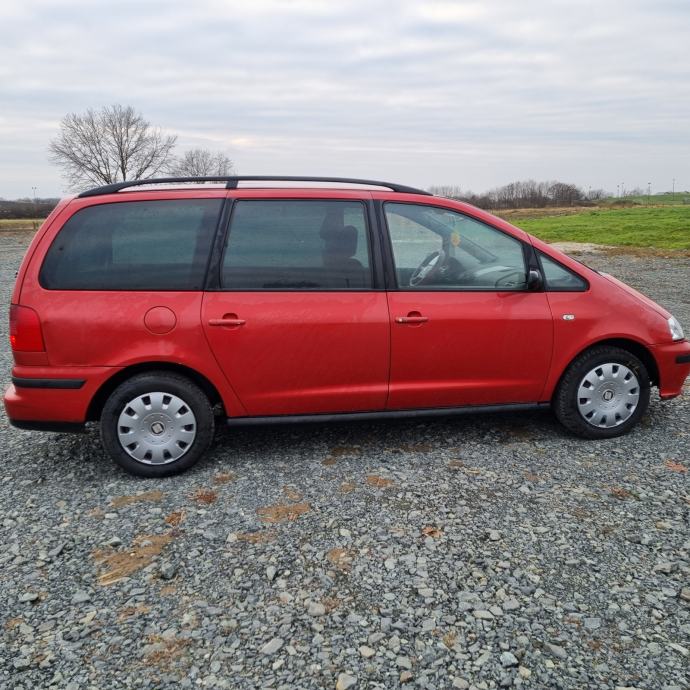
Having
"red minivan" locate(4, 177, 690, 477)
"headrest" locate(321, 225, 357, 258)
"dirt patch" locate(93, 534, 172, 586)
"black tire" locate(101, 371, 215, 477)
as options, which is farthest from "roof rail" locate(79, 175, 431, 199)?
"dirt patch" locate(93, 534, 172, 586)

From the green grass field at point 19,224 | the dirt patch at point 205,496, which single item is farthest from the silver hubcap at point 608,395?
the green grass field at point 19,224

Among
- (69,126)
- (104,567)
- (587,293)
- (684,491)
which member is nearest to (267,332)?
(104,567)

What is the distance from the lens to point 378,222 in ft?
13.4

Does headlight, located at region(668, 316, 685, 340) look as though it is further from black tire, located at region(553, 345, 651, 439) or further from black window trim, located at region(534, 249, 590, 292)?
black window trim, located at region(534, 249, 590, 292)

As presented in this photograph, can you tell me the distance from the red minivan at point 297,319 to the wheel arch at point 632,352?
0.01m

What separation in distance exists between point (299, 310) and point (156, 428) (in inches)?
45.6

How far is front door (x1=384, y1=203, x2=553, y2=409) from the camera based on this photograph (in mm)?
4051

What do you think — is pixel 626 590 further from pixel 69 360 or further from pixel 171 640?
pixel 69 360

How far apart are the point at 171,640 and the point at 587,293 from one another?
3379mm

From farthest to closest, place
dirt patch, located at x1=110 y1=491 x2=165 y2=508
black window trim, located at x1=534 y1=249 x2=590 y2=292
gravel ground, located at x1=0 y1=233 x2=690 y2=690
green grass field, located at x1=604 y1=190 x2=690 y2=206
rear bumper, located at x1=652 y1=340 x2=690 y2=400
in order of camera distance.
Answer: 1. green grass field, located at x1=604 y1=190 x2=690 y2=206
2. rear bumper, located at x1=652 y1=340 x2=690 y2=400
3. black window trim, located at x1=534 y1=249 x2=590 y2=292
4. dirt patch, located at x1=110 y1=491 x2=165 y2=508
5. gravel ground, located at x1=0 y1=233 x2=690 y2=690

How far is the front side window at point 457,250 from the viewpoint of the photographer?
4145 mm

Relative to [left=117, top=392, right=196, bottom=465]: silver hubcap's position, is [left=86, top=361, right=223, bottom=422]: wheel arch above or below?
above

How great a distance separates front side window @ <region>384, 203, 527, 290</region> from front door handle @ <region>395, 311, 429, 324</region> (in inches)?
9.8

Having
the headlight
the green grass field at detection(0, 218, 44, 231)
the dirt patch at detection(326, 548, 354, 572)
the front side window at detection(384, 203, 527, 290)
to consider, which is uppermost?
the green grass field at detection(0, 218, 44, 231)
